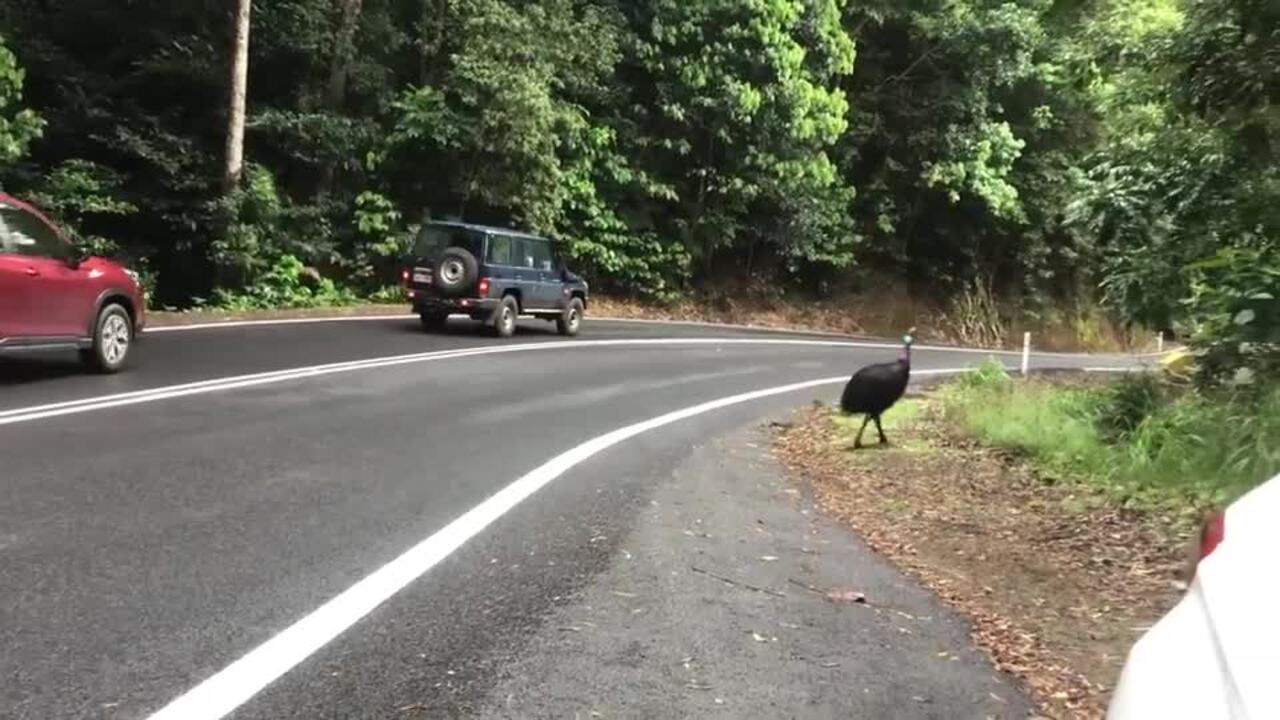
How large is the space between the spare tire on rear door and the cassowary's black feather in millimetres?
10291

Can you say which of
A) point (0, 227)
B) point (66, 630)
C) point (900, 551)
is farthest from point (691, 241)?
point (66, 630)

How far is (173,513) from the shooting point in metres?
6.70

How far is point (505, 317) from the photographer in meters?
21.2

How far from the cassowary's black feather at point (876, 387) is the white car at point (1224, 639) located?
8.53 meters

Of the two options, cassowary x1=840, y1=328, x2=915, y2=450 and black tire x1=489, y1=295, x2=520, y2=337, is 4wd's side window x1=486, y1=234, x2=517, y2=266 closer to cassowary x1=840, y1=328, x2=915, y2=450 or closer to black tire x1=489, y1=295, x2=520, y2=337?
black tire x1=489, y1=295, x2=520, y2=337

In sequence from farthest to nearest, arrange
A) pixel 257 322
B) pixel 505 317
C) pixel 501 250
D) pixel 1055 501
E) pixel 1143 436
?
pixel 505 317
pixel 501 250
pixel 257 322
pixel 1143 436
pixel 1055 501

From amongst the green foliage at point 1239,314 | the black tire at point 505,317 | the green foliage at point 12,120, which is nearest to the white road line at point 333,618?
the green foliage at point 1239,314

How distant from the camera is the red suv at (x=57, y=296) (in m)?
11.0

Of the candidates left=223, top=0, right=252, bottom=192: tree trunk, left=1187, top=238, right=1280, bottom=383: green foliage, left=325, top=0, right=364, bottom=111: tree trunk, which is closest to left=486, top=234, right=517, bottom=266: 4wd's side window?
left=223, top=0, right=252, bottom=192: tree trunk

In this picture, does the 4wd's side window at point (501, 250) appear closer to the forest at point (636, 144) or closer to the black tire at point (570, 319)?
the black tire at point (570, 319)

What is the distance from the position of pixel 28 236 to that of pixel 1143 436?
425 inches

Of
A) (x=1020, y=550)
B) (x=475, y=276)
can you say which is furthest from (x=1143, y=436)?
(x=475, y=276)

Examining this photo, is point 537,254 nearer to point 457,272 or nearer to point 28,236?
point 457,272

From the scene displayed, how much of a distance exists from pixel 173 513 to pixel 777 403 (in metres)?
10.5
